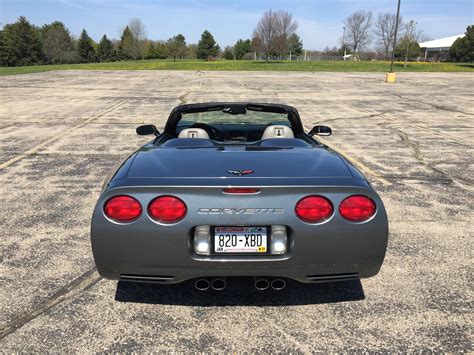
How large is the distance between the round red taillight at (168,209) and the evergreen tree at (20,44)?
8459 cm

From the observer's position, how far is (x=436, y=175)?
20.7 ft

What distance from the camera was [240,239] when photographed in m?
2.36

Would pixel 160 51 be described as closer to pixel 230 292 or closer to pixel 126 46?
pixel 126 46

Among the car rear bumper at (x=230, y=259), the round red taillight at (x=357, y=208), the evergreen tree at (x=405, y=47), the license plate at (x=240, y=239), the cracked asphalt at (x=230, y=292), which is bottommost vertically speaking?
the cracked asphalt at (x=230, y=292)

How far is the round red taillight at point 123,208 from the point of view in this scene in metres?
2.37

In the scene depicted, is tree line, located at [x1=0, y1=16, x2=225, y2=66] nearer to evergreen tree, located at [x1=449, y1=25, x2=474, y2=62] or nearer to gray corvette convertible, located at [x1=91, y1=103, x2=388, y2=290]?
evergreen tree, located at [x1=449, y1=25, x2=474, y2=62]

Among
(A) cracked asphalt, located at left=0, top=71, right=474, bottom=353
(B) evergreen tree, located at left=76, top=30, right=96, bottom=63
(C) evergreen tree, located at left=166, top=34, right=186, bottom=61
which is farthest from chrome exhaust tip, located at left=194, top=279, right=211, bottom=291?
Answer: (C) evergreen tree, located at left=166, top=34, right=186, bottom=61

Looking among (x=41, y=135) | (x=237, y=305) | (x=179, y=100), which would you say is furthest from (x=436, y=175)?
(x=179, y=100)

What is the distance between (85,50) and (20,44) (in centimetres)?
1640

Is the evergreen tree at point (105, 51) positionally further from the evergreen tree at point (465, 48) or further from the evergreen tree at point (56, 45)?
the evergreen tree at point (465, 48)

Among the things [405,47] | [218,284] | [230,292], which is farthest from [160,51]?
[218,284]

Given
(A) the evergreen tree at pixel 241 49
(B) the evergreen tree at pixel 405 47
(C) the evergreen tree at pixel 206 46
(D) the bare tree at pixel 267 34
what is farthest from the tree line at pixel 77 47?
(B) the evergreen tree at pixel 405 47

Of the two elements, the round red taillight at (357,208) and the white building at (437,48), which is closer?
the round red taillight at (357,208)

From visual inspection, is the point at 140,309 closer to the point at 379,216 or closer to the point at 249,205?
the point at 249,205
